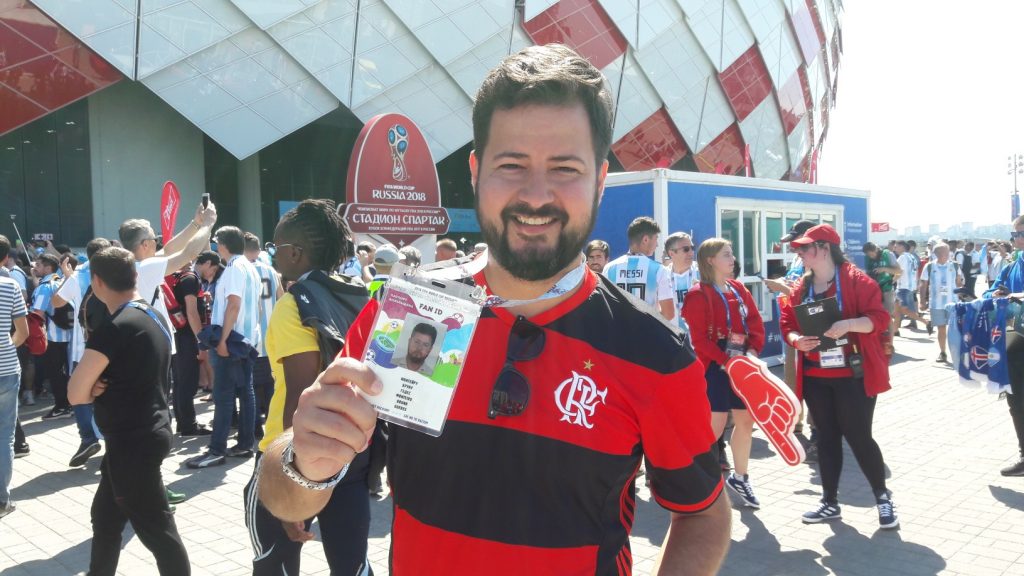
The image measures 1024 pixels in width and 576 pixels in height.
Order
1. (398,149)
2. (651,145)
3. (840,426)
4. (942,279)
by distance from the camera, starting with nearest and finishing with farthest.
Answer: (840,426) < (398,149) < (942,279) < (651,145)

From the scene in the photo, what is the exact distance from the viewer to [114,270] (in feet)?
12.9

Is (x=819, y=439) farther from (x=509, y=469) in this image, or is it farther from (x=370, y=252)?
(x=370, y=252)

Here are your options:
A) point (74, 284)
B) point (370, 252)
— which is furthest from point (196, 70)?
point (74, 284)

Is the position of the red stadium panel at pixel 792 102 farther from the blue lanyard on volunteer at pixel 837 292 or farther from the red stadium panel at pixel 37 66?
the blue lanyard on volunteer at pixel 837 292

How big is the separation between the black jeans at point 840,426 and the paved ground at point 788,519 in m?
0.35

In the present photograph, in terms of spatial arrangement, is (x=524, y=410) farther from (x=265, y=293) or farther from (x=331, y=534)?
(x=265, y=293)

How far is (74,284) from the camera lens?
6.96 m

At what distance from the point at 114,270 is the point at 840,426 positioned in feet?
15.2

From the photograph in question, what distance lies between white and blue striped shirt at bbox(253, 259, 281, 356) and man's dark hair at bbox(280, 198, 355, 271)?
12.5 ft

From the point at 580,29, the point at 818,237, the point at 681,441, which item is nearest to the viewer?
the point at 681,441

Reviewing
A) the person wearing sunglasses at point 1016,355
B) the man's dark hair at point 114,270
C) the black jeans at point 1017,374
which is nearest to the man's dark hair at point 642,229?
the person wearing sunglasses at point 1016,355

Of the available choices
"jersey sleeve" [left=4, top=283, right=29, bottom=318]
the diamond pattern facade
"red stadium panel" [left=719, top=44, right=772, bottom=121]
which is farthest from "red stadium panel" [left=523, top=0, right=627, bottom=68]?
"jersey sleeve" [left=4, top=283, right=29, bottom=318]

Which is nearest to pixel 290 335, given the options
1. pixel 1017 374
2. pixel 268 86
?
pixel 1017 374

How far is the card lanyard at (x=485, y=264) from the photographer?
1540 millimetres
